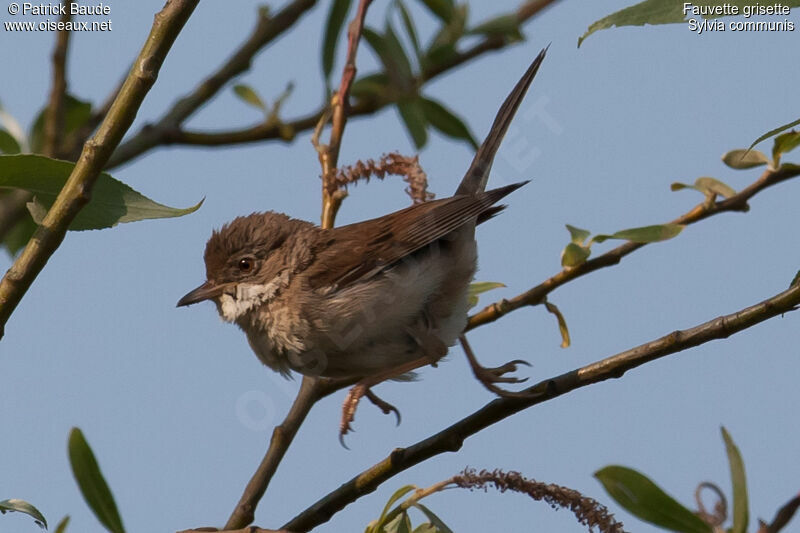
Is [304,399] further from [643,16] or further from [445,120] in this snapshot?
[643,16]

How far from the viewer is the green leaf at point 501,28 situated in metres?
4.68

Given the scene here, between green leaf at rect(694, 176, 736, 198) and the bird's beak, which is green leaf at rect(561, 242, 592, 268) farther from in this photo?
the bird's beak

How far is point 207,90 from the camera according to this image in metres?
4.68

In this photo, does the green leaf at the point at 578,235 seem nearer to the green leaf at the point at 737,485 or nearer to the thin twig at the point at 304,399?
the thin twig at the point at 304,399

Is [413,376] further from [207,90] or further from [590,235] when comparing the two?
[207,90]

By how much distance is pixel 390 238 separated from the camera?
14.9 feet

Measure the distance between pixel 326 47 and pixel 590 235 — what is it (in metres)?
1.79

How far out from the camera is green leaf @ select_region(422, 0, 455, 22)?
475cm

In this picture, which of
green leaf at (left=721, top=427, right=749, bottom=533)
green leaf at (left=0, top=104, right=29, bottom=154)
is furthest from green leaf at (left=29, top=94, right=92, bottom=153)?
green leaf at (left=721, top=427, right=749, bottom=533)

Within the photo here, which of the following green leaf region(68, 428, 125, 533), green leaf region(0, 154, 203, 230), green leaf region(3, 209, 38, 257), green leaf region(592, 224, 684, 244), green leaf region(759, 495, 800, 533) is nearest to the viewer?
green leaf region(759, 495, 800, 533)

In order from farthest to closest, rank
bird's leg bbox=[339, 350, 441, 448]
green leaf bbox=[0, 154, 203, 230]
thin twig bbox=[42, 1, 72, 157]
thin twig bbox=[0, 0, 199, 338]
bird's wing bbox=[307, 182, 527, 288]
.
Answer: bird's wing bbox=[307, 182, 527, 288] < thin twig bbox=[42, 1, 72, 157] < bird's leg bbox=[339, 350, 441, 448] < green leaf bbox=[0, 154, 203, 230] < thin twig bbox=[0, 0, 199, 338]

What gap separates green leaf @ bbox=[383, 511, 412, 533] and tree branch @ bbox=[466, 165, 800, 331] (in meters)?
1.08

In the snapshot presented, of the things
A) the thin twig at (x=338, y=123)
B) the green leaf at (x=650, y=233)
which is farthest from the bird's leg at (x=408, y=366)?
the green leaf at (x=650, y=233)

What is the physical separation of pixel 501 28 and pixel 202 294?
1.84m
